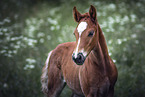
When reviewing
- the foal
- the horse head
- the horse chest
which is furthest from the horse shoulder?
the horse head

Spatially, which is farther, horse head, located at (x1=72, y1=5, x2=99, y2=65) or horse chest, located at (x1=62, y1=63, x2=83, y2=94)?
horse chest, located at (x1=62, y1=63, x2=83, y2=94)

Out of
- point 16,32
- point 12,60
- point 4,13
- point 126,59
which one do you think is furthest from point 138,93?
point 4,13

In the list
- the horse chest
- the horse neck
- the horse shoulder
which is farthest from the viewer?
the horse shoulder

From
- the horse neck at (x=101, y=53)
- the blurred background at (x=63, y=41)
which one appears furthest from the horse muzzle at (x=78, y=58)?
the blurred background at (x=63, y=41)

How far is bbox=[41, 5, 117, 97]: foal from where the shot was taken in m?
2.79

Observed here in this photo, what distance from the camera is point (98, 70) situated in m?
3.09

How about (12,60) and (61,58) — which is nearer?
(61,58)

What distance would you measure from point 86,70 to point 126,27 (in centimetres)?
504

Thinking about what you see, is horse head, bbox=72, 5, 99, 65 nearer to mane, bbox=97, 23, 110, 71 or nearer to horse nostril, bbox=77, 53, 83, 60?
horse nostril, bbox=77, 53, 83, 60

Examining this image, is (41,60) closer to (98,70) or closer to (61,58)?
(61,58)

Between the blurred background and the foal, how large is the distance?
1.11m

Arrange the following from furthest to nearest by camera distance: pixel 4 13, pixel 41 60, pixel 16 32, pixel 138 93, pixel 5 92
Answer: pixel 4 13 → pixel 16 32 → pixel 41 60 → pixel 5 92 → pixel 138 93

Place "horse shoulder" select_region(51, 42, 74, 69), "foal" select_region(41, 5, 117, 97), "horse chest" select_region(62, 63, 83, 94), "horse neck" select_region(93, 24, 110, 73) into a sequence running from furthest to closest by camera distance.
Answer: "horse shoulder" select_region(51, 42, 74, 69) → "horse chest" select_region(62, 63, 83, 94) → "horse neck" select_region(93, 24, 110, 73) → "foal" select_region(41, 5, 117, 97)

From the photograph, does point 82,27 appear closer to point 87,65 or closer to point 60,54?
point 87,65
